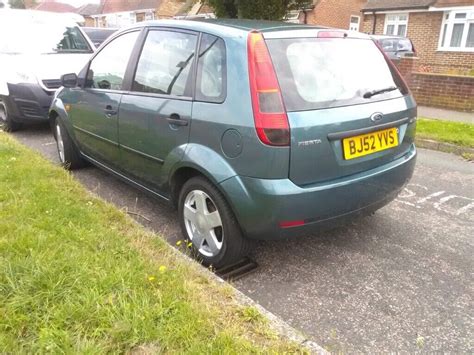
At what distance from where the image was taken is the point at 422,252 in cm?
325

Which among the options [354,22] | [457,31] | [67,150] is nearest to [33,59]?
[67,150]

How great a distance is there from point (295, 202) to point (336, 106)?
685mm

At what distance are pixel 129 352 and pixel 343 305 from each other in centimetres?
134

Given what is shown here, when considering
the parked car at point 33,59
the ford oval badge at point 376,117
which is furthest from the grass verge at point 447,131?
the parked car at point 33,59

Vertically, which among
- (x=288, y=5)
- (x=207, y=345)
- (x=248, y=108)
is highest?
(x=288, y=5)

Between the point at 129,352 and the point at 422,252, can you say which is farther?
the point at 422,252

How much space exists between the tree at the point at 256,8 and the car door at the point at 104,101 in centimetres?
395

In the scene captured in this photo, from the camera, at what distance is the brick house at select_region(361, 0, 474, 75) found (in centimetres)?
1812

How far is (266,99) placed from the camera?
252 centimetres

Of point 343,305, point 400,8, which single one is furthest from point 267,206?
point 400,8

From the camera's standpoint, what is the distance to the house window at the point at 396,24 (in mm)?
20297

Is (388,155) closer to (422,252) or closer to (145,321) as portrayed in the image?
(422,252)

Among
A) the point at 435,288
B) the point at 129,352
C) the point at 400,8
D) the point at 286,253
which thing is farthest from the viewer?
the point at 400,8

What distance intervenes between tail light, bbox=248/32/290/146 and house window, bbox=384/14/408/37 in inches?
800
